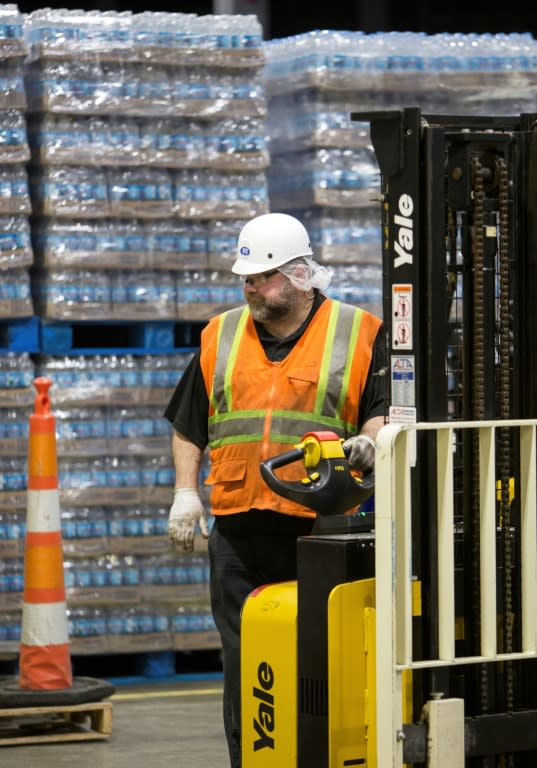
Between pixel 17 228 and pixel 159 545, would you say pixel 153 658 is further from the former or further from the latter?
pixel 17 228

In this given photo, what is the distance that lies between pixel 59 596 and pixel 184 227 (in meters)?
2.13

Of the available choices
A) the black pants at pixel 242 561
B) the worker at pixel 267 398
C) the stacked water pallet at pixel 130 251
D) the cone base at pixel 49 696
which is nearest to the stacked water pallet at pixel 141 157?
the stacked water pallet at pixel 130 251

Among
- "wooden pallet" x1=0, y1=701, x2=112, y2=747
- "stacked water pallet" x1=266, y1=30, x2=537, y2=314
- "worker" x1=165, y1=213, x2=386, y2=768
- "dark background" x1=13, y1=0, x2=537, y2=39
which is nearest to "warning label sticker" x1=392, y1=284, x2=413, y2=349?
"worker" x1=165, y1=213, x2=386, y2=768

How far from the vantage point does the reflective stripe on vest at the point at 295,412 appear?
19.4ft

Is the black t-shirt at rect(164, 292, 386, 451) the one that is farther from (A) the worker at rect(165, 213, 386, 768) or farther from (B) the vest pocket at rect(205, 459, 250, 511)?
(B) the vest pocket at rect(205, 459, 250, 511)

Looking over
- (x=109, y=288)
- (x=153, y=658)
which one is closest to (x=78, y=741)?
(x=153, y=658)

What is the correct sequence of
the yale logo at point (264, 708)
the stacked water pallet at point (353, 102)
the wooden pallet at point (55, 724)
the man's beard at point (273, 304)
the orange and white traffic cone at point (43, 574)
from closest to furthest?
the yale logo at point (264, 708) → the man's beard at point (273, 304) → the wooden pallet at point (55, 724) → the orange and white traffic cone at point (43, 574) → the stacked water pallet at point (353, 102)

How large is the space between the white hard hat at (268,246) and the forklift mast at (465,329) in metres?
0.99

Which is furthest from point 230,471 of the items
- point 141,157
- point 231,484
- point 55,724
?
point 141,157

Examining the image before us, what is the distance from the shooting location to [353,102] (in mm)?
9133

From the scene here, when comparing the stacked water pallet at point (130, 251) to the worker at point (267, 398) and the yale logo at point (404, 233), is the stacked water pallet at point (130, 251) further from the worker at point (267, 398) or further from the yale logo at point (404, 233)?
the yale logo at point (404, 233)

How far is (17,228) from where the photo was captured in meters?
8.72

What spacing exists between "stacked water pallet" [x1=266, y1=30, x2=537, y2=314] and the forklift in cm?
397

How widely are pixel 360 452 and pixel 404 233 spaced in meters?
0.84
